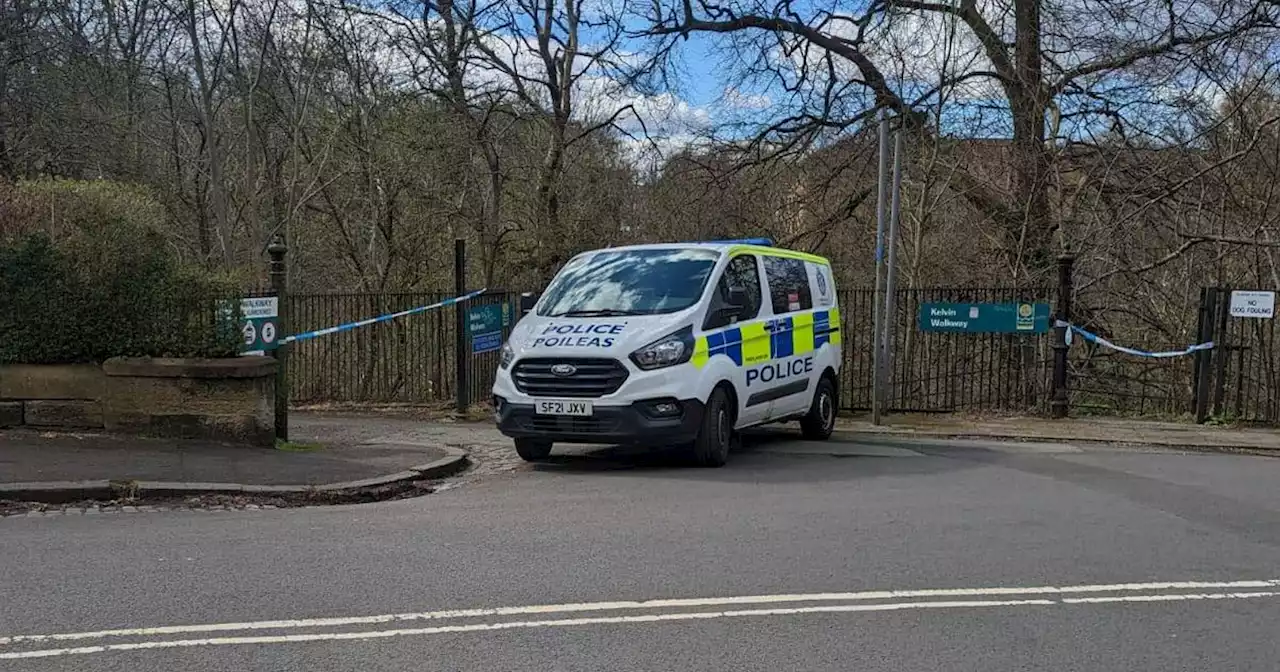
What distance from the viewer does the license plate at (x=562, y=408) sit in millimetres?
8814

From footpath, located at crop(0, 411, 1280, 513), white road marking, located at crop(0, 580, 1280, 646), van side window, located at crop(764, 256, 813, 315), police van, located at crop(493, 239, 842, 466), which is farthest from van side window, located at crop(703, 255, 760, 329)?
white road marking, located at crop(0, 580, 1280, 646)

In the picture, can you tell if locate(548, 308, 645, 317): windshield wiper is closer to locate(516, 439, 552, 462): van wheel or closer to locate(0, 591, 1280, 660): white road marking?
locate(516, 439, 552, 462): van wheel

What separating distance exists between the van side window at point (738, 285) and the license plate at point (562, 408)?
1.34 m

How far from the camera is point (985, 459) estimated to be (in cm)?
1033

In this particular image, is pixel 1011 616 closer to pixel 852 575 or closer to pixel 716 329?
pixel 852 575

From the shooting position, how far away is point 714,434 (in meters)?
9.29

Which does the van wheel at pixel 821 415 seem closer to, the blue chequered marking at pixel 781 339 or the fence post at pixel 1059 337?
the blue chequered marking at pixel 781 339

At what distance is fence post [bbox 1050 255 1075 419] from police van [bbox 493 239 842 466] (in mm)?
4499

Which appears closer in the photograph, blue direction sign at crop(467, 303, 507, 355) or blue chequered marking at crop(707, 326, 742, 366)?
blue chequered marking at crop(707, 326, 742, 366)

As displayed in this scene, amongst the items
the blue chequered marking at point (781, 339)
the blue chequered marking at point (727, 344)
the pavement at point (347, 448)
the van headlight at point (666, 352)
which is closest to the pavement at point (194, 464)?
the pavement at point (347, 448)

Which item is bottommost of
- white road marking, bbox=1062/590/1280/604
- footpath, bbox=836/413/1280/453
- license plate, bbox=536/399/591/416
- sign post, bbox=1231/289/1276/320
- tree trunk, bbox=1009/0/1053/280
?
white road marking, bbox=1062/590/1280/604

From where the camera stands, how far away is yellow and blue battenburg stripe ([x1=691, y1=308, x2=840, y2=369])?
9281 millimetres

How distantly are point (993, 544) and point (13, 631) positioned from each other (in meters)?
5.31

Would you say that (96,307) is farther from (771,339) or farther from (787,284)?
(787,284)
